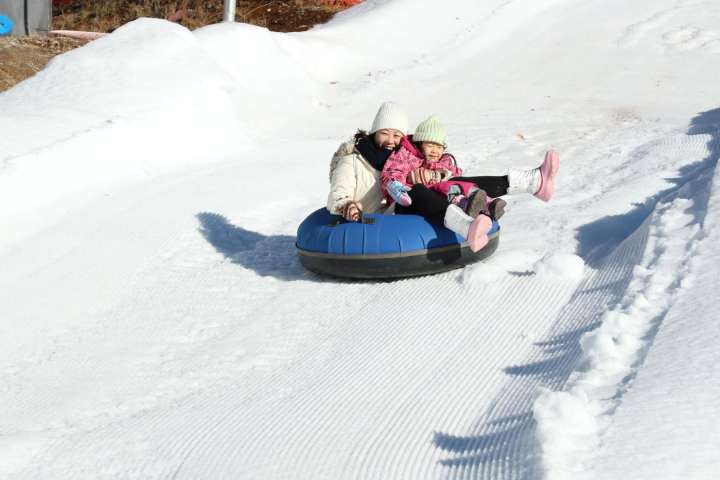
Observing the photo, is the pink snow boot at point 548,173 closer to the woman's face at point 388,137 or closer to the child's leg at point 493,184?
the child's leg at point 493,184

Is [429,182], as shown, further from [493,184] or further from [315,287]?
[315,287]

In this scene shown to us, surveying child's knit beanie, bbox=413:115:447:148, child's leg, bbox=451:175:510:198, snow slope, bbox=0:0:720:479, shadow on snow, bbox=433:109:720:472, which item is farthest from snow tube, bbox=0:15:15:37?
shadow on snow, bbox=433:109:720:472

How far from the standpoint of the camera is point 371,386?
168 inches

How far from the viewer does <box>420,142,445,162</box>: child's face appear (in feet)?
18.6

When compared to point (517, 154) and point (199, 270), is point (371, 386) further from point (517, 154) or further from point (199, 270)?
point (517, 154)

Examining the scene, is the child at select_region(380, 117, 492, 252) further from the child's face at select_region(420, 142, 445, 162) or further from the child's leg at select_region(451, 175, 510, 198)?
the child's leg at select_region(451, 175, 510, 198)

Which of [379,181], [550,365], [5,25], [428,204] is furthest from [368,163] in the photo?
[5,25]

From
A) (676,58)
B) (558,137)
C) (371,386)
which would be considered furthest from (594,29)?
(371,386)

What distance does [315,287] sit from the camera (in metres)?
5.73

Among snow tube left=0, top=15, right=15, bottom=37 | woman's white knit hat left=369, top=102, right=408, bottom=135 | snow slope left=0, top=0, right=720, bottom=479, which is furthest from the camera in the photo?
snow tube left=0, top=15, right=15, bottom=37

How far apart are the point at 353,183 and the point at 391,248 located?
0.53 m

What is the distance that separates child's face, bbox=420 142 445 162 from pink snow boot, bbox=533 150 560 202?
1.88ft

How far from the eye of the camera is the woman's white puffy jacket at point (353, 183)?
5.72 metres

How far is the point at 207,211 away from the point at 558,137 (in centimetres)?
335
